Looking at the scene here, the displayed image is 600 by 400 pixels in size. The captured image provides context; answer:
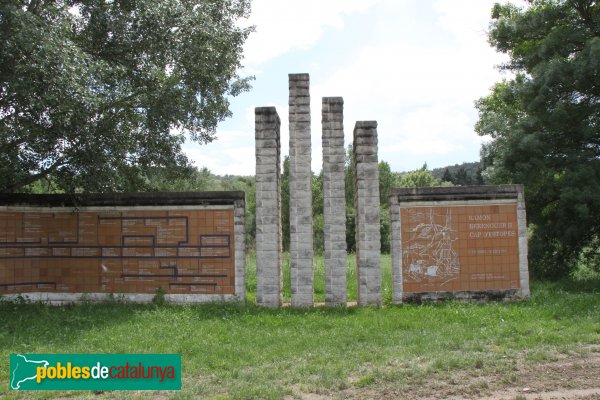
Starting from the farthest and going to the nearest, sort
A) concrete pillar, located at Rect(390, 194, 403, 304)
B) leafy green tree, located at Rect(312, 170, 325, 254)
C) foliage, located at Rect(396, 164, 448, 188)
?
1. foliage, located at Rect(396, 164, 448, 188)
2. leafy green tree, located at Rect(312, 170, 325, 254)
3. concrete pillar, located at Rect(390, 194, 403, 304)

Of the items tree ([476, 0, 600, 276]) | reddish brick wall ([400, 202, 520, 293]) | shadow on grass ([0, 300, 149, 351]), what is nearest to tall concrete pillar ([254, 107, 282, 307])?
shadow on grass ([0, 300, 149, 351])

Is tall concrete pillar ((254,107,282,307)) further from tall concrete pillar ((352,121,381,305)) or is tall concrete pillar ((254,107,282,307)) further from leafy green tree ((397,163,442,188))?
leafy green tree ((397,163,442,188))

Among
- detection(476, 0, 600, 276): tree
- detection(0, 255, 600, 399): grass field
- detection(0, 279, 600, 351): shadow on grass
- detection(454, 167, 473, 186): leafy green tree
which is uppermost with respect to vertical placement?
detection(454, 167, 473, 186): leafy green tree

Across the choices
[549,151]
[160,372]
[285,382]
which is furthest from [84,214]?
[549,151]

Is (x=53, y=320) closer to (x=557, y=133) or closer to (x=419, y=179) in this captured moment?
(x=557, y=133)

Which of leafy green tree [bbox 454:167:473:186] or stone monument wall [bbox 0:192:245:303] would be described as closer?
stone monument wall [bbox 0:192:245:303]

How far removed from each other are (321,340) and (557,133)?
30.3 feet

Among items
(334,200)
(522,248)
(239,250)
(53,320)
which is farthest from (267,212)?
(522,248)

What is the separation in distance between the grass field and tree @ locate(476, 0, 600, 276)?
103 inches

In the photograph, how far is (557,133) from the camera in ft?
45.6

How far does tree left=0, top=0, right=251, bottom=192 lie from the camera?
894 centimetres

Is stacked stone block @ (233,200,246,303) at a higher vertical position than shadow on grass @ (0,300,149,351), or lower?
higher

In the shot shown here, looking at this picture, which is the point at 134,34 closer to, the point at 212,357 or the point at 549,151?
the point at 212,357

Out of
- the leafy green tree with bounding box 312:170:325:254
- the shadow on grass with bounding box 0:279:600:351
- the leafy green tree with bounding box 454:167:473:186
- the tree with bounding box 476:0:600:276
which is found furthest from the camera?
the leafy green tree with bounding box 454:167:473:186
